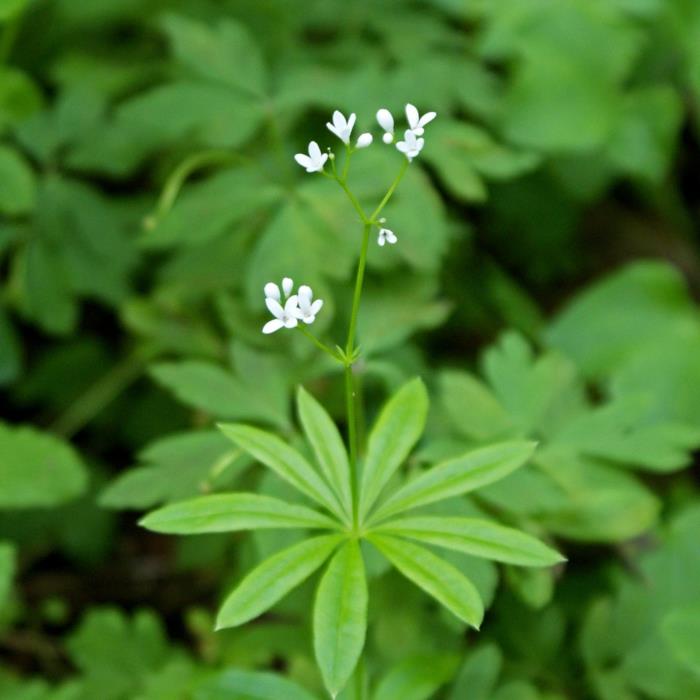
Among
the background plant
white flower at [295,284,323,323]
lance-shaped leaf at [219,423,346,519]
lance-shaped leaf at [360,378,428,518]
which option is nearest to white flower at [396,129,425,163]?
white flower at [295,284,323,323]

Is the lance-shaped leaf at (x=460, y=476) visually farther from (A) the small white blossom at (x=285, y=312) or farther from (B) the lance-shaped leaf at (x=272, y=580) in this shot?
(A) the small white blossom at (x=285, y=312)

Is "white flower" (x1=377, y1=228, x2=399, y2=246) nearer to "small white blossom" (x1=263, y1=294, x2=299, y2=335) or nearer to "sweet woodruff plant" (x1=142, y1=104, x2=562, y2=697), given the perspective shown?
"sweet woodruff plant" (x1=142, y1=104, x2=562, y2=697)

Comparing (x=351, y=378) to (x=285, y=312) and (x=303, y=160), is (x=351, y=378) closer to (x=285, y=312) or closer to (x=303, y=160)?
(x=285, y=312)

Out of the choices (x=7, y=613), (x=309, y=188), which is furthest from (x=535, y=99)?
(x=7, y=613)

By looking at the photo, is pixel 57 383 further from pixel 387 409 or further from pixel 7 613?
pixel 387 409

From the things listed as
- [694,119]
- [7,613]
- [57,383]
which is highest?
[694,119]

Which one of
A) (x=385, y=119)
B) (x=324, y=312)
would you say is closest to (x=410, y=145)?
(x=385, y=119)

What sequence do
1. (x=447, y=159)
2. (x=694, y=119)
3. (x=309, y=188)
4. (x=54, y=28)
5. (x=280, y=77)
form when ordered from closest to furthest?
(x=309, y=188), (x=447, y=159), (x=280, y=77), (x=54, y=28), (x=694, y=119)
